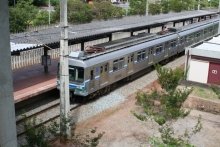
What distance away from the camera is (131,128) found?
12.8 meters

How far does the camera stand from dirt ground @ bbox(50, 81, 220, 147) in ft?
38.3


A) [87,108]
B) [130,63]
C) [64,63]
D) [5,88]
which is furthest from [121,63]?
[5,88]

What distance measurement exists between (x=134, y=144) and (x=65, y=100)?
115 inches

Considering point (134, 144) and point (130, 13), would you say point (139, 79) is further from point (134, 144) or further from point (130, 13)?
point (130, 13)

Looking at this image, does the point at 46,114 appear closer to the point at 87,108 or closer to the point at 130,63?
the point at 87,108

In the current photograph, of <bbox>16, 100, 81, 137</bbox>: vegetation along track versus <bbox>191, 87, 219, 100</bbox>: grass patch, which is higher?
<bbox>191, 87, 219, 100</bbox>: grass patch

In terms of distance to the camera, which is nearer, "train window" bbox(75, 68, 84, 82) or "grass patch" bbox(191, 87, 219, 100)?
"train window" bbox(75, 68, 84, 82)

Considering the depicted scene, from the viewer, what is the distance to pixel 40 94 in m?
15.6

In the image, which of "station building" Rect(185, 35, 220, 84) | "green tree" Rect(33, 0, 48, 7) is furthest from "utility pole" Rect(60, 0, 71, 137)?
"green tree" Rect(33, 0, 48, 7)

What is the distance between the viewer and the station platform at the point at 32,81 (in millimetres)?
14586

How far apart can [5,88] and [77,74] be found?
9056mm

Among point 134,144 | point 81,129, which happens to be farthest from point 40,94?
point 134,144

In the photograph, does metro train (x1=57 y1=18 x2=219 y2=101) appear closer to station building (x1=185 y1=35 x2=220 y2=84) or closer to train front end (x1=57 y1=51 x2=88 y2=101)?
train front end (x1=57 y1=51 x2=88 y2=101)

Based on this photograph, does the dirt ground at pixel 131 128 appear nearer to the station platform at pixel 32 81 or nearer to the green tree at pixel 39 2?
the station platform at pixel 32 81
